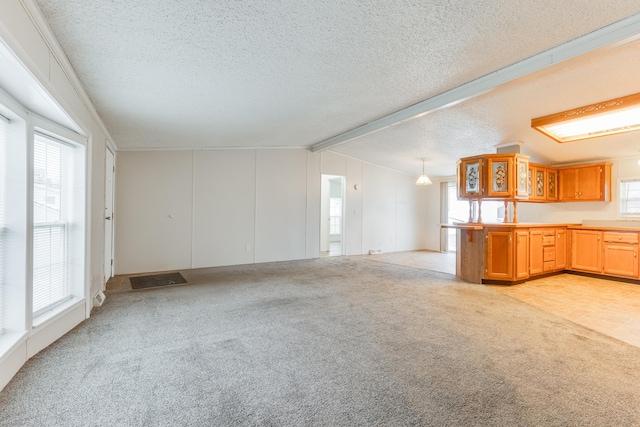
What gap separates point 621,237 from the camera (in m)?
5.25

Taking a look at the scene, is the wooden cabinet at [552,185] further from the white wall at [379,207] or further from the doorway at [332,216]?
the doorway at [332,216]

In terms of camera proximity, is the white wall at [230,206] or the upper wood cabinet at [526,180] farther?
the white wall at [230,206]

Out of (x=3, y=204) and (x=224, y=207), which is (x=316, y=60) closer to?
(x=3, y=204)


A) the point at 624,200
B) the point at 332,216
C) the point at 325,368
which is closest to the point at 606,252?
the point at 624,200

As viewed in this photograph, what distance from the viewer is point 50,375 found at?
2078mm

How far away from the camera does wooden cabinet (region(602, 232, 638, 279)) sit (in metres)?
5.12

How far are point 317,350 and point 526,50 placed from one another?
3.21m

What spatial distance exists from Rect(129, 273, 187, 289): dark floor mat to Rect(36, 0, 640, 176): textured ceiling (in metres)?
2.27

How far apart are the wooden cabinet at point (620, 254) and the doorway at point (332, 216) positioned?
5124 millimetres

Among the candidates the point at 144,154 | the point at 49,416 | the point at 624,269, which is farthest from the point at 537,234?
the point at 144,154

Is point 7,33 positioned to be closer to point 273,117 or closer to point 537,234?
point 273,117

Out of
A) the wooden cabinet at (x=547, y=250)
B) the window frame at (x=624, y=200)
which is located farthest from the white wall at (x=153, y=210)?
the window frame at (x=624, y=200)

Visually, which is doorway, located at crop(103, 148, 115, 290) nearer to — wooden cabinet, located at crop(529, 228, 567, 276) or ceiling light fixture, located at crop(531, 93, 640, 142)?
ceiling light fixture, located at crop(531, 93, 640, 142)

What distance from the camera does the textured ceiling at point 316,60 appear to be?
82.5 inches
